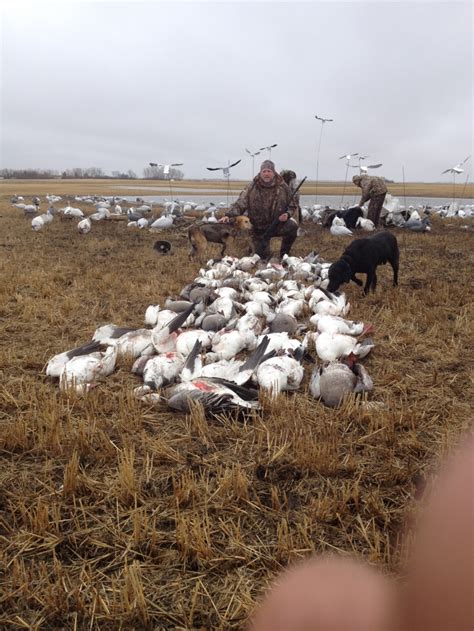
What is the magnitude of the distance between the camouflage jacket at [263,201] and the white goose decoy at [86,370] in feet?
17.7

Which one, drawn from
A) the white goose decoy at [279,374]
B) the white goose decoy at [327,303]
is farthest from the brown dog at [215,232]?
the white goose decoy at [279,374]

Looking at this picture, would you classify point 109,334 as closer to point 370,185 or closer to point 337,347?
point 337,347

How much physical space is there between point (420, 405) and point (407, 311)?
6.78 ft

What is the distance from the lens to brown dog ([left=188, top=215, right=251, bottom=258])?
7723 millimetres

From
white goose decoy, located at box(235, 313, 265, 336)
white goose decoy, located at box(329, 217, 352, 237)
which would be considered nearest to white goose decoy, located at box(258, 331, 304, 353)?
white goose decoy, located at box(235, 313, 265, 336)

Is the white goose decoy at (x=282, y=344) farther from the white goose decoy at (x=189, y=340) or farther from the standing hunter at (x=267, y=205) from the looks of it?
the standing hunter at (x=267, y=205)

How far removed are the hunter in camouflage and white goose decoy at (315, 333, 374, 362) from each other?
15.2 feet

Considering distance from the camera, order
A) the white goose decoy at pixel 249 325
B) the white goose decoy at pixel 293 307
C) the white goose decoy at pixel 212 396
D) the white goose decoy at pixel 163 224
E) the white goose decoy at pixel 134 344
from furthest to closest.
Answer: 1. the white goose decoy at pixel 163 224
2. the white goose decoy at pixel 293 307
3. the white goose decoy at pixel 249 325
4. the white goose decoy at pixel 134 344
5. the white goose decoy at pixel 212 396

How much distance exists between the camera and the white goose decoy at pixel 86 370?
2729 millimetres

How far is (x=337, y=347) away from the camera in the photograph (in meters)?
3.27

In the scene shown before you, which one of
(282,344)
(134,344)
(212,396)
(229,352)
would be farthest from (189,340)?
(212,396)

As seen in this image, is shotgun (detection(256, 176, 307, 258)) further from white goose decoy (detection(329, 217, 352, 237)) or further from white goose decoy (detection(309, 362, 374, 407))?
white goose decoy (detection(309, 362, 374, 407))

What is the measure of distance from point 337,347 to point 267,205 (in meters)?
5.07

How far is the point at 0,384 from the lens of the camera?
2.86 meters
